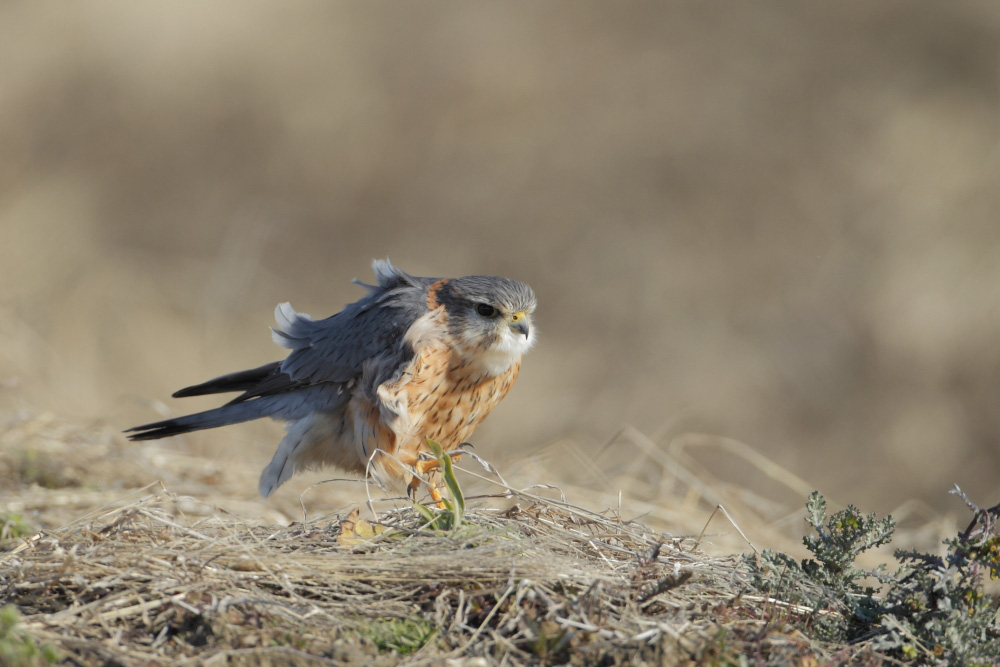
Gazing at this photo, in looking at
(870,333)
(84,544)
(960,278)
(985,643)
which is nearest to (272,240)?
(870,333)

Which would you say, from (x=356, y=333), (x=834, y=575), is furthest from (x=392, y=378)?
(x=834, y=575)

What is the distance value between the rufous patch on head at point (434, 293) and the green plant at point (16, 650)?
2.11m

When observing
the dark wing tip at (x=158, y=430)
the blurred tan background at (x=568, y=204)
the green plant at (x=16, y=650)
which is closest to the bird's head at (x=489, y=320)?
the dark wing tip at (x=158, y=430)

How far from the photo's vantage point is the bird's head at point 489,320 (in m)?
3.54

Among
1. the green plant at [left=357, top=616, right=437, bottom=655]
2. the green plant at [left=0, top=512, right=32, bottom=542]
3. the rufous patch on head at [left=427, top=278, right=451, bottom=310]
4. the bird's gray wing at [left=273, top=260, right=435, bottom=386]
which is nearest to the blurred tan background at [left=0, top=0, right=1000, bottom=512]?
the bird's gray wing at [left=273, top=260, right=435, bottom=386]

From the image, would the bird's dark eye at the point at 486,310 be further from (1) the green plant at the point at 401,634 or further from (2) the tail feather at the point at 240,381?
(1) the green plant at the point at 401,634

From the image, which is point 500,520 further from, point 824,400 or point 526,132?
point 526,132

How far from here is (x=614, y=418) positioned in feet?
27.0

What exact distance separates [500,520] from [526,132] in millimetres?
8766

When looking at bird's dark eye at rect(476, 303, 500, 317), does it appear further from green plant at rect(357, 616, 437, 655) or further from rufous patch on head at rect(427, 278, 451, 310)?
green plant at rect(357, 616, 437, 655)

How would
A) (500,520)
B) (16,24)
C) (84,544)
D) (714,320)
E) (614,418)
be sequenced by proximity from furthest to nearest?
(16,24) → (714,320) → (614,418) → (500,520) → (84,544)

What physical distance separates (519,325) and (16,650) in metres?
2.23

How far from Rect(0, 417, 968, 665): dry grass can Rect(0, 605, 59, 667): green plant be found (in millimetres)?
40

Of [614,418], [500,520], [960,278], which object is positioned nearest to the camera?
[500,520]
